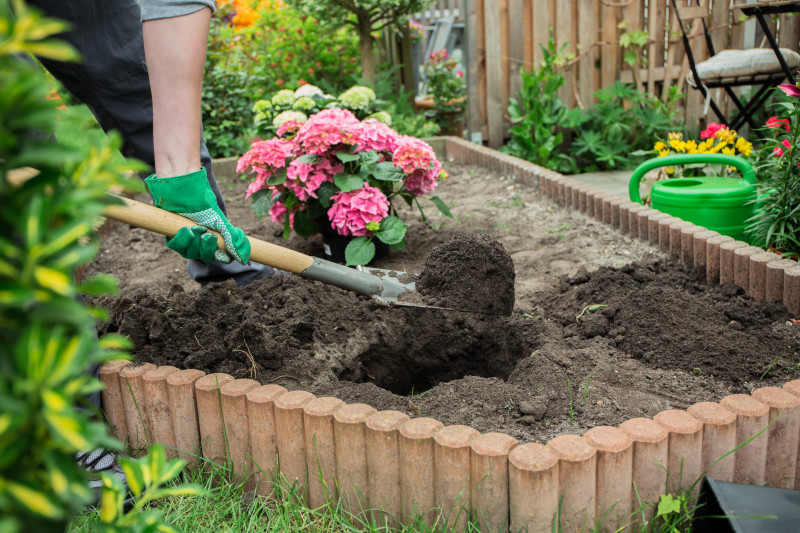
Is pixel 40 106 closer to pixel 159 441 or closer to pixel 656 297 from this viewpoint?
pixel 159 441

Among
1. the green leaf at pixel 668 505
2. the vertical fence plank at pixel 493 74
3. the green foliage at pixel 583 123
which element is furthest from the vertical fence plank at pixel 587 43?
the green leaf at pixel 668 505

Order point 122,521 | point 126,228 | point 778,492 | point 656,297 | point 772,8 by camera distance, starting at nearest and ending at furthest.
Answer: point 122,521
point 778,492
point 656,297
point 772,8
point 126,228

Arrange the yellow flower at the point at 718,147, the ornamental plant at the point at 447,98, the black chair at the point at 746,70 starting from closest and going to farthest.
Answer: the yellow flower at the point at 718,147 < the black chair at the point at 746,70 < the ornamental plant at the point at 447,98

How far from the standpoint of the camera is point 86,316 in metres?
0.69

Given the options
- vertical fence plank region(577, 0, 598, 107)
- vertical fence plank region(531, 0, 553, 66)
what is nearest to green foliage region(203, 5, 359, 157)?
vertical fence plank region(531, 0, 553, 66)

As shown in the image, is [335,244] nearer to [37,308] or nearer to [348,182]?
[348,182]

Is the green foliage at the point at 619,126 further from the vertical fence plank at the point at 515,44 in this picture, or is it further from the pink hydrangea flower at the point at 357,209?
the pink hydrangea flower at the point at 357,209

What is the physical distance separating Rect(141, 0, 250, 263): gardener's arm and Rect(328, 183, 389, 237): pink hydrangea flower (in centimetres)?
87

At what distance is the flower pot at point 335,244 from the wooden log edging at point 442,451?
56.5 inches

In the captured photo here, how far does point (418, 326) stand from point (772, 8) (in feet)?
10.3

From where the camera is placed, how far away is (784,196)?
2562mm

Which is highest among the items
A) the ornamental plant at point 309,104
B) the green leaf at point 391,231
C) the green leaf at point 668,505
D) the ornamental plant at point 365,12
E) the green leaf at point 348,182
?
the ornamental plant at point 365,12

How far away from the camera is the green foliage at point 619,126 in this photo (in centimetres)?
514

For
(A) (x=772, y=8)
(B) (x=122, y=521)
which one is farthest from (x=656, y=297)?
(A) (x=772, y=8)
